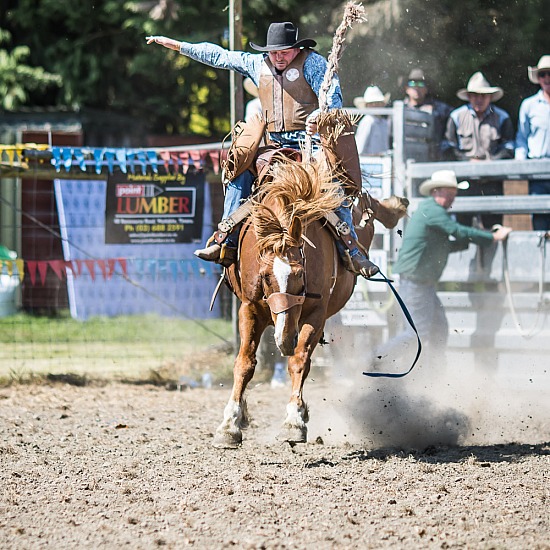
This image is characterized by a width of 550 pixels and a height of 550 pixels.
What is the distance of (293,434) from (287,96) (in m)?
2.26

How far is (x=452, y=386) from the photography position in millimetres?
8547

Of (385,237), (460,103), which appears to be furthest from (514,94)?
(385,237)

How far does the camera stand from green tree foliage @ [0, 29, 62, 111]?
14.8 m

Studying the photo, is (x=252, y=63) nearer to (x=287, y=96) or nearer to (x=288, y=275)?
(x=287, y=96)

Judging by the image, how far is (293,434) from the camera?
595 centimetres

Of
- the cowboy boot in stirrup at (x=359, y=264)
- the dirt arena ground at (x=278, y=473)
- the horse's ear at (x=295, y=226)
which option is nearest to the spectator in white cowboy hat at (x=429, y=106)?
the dirt arena ground at (x=278, y=473)

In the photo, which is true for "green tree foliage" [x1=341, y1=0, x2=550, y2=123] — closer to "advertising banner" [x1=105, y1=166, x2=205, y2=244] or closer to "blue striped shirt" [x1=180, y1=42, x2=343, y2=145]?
"advertising banner" [x1=105, y1=166, x2=205, y2=244]

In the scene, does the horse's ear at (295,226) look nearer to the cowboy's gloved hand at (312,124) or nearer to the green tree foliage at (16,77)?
the cowboy's gloved hand at (312,124)

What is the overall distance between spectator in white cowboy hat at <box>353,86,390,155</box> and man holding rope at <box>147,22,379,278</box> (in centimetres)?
297

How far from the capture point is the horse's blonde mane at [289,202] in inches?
235

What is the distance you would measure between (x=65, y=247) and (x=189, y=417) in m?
4.54

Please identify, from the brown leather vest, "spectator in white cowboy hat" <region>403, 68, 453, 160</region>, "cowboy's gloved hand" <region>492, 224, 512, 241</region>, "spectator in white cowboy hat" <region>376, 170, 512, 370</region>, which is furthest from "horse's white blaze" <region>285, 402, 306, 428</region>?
"spectator in white cowboy hat" <region>403, 68, 453, 160</region>

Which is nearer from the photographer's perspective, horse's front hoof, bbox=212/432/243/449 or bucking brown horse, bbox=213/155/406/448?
bucking brown horse, bbox=213/155/406/448

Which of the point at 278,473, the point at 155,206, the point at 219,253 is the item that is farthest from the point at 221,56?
the point at 155,206
